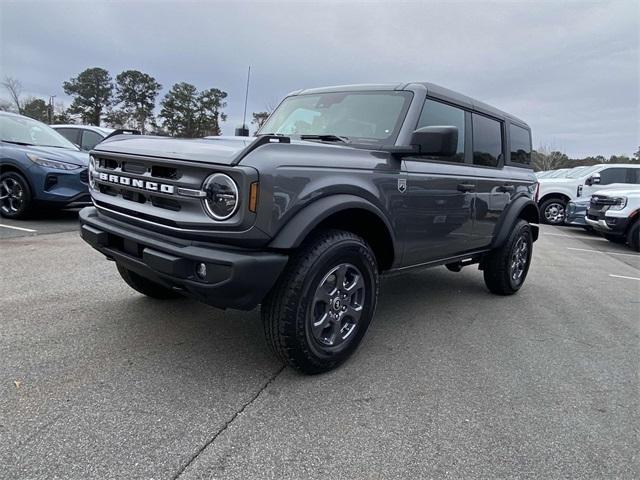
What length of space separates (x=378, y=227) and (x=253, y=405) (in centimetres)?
135

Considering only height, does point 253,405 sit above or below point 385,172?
below

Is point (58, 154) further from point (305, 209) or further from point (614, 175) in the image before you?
point (614, 175)

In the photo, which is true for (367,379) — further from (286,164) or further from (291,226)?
(286,164)

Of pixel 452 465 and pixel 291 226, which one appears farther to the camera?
pixel 291 226

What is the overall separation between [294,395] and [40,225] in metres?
6.00

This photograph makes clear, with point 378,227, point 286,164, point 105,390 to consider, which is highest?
point 286,164

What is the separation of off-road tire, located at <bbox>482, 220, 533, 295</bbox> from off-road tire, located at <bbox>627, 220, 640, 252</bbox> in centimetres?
632

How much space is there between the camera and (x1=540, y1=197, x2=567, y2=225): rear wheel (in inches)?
538

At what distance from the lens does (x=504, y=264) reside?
4.68 meters

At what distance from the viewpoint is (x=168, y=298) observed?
3.83m

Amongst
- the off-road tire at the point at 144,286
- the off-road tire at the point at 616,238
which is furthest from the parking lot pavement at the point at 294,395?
the off-road tire at the point at 616,238

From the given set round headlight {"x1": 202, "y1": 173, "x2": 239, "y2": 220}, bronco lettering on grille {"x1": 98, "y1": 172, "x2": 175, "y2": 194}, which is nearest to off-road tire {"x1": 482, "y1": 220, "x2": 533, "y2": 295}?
round headlight {"x1": 202, "y1": 173, "x2": 239, "y2": 220}

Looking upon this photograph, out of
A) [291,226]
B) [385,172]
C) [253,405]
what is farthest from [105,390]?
[385,172]

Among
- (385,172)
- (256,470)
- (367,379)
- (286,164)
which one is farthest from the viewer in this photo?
(385,172)
